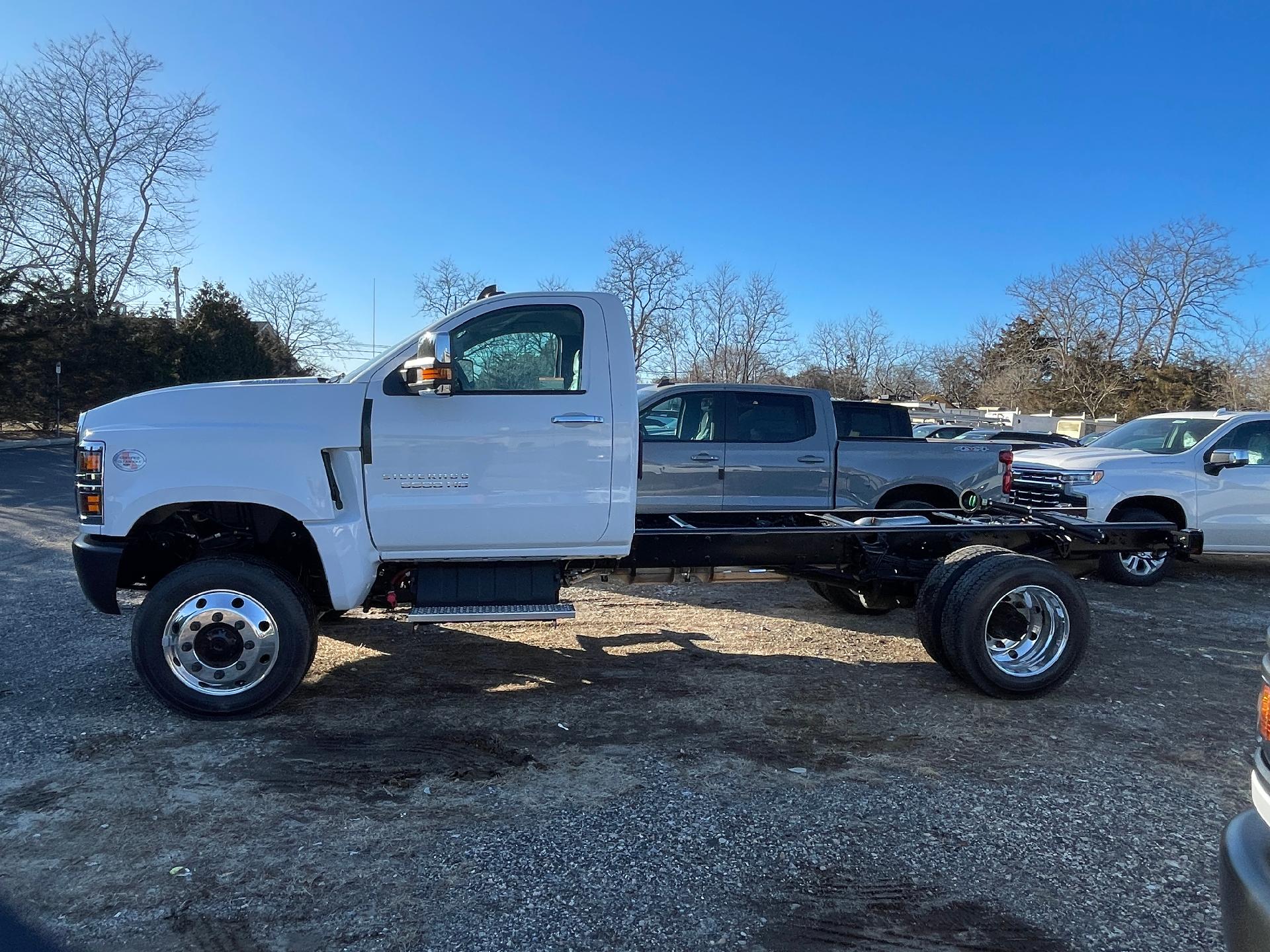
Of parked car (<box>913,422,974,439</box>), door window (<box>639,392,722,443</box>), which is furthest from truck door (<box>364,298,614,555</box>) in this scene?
parked car (<box>913,422,974,439</box>)

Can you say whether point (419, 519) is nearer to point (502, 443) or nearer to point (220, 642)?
point (502, 443)

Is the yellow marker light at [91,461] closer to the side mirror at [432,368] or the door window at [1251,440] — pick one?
the side mirror at [432,368]

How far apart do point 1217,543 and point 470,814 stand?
8.47 metres

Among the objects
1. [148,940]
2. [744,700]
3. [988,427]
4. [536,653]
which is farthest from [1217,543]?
[988,427]

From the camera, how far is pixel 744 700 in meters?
5.03

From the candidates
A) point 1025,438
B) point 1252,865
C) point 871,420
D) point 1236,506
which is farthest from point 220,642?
point 1025,438

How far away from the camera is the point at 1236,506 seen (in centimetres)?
875

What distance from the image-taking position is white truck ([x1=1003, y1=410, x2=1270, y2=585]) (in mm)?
8727

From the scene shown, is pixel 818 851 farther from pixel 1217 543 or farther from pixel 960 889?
pixel 1217 543

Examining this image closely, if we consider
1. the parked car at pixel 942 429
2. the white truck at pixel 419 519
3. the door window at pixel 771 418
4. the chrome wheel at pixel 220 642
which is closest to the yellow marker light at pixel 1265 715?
the white truck at pixel 419 519

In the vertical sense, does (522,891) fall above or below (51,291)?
below

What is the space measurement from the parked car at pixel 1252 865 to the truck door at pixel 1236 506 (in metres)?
7.74

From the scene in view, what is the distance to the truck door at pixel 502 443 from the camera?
4.63 metres

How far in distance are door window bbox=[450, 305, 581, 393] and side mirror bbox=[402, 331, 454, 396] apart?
9.2 inches
